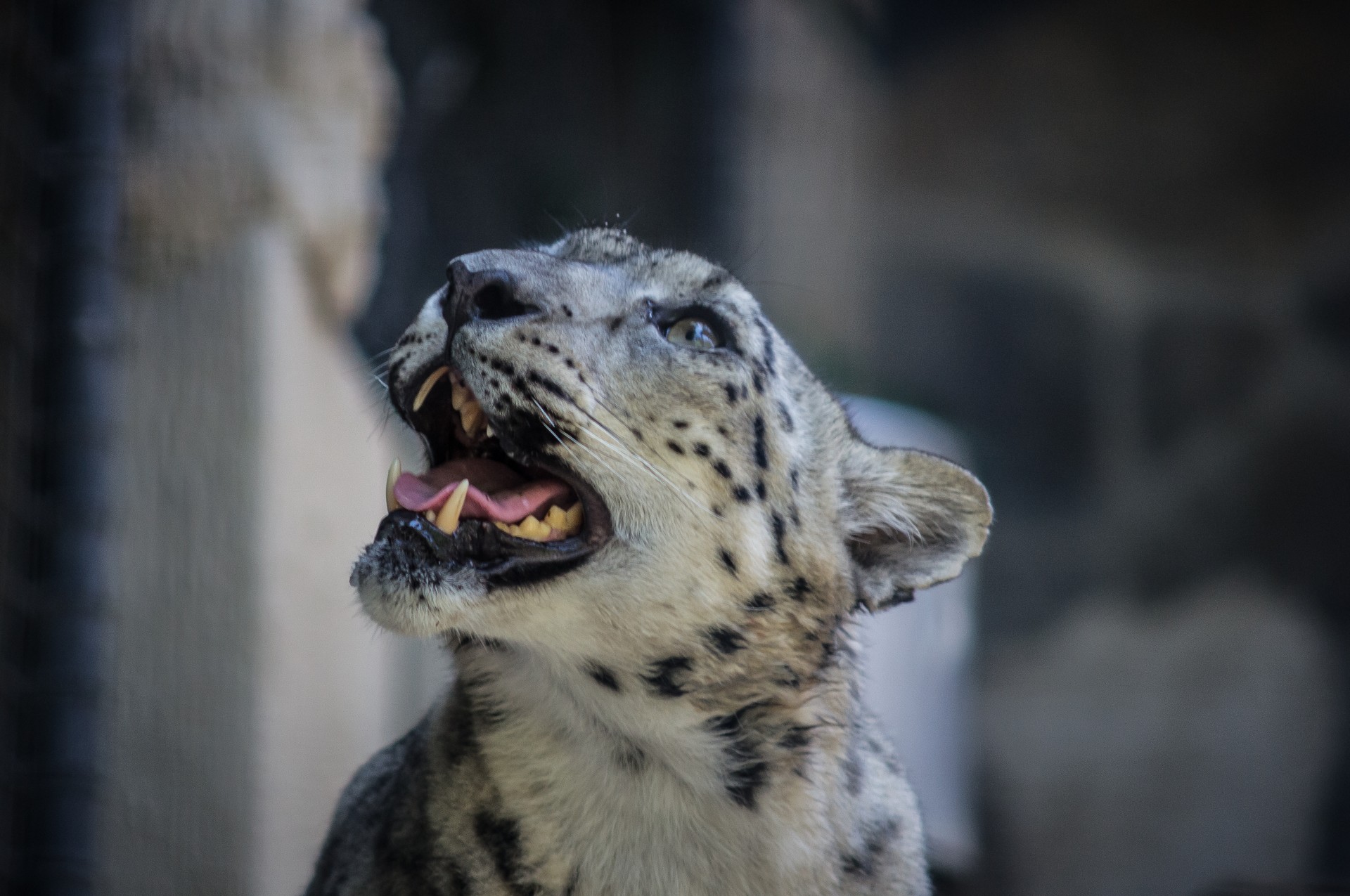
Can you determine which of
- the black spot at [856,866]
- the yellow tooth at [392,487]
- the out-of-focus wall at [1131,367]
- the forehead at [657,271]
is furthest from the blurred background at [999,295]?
the black spot at [856,866]

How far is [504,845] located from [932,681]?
14.2 feet

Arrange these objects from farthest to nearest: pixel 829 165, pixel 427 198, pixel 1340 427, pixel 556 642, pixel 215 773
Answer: pixel 1340 427, pixel 829 165, pixel 427 198, pixel 215 773, pixel 556 642

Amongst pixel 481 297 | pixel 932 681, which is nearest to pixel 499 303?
pixel 481 297

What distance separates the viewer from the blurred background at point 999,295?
196 inches

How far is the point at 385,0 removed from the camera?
7012 mm

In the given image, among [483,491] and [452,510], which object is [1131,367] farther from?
[452,510]

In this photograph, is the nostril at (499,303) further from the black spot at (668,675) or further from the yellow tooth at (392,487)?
the black spot at (668,675)

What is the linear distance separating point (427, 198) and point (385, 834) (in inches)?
207

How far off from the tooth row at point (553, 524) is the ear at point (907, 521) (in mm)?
771

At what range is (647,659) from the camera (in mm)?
2619

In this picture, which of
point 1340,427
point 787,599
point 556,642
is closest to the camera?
point 556,642

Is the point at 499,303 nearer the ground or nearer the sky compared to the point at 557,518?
nearer the sky

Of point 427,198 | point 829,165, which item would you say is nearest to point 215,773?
point 427,198

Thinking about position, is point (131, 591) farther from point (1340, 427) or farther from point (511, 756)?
point (1340, 427)
